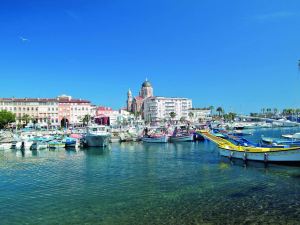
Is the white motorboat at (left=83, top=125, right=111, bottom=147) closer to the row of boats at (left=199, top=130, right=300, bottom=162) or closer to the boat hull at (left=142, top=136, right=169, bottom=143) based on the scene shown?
the boat hull at (left=142, top=136, right=169, bottom=143)

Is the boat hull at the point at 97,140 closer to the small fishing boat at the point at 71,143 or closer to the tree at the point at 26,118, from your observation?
the small fishing boat at the point at 71,143

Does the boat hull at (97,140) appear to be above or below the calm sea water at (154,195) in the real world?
above

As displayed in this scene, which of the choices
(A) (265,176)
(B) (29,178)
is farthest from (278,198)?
(B) (29,178)

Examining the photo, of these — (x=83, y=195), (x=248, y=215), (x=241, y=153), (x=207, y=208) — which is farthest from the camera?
(x=241, y=153)

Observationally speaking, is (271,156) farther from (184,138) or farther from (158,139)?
(184,138)

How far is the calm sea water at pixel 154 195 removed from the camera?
2038cm

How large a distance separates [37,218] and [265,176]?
22.3m

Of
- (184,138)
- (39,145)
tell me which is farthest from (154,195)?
(184,138)

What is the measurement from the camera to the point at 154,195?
25.9 metres

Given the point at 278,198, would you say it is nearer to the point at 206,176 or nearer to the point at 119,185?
the point at 206,176

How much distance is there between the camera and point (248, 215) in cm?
2027

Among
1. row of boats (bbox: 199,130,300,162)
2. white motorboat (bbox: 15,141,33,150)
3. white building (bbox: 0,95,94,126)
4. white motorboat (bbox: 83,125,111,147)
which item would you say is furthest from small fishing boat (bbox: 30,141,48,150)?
white building (bbox: 0,95,94,126)

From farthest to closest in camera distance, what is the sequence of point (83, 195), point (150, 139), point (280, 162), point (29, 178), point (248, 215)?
1. point (150, 139)
2. point (280, 162)
3. point (29, 178)
4. point (83, 195)
5. point (248, 215)

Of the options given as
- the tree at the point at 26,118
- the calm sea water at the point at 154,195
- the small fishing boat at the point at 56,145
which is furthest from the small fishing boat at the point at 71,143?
the tree at the point at 26,118
